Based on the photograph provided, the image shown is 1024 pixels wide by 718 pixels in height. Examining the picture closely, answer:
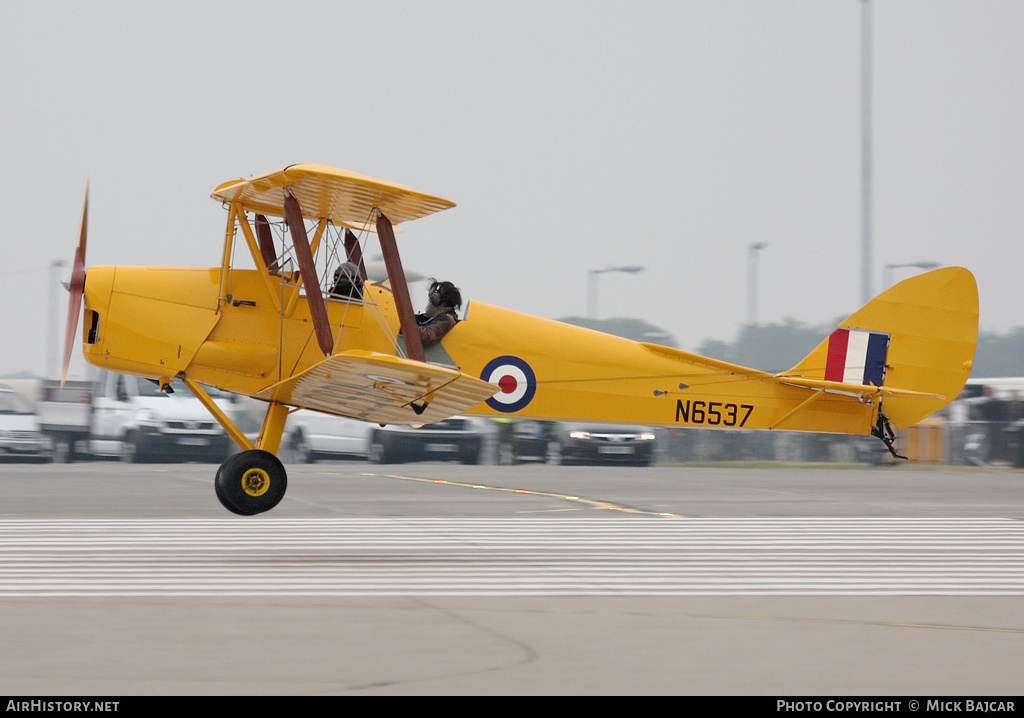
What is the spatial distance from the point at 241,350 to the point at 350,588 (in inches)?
126

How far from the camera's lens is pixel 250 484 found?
9.26 metres

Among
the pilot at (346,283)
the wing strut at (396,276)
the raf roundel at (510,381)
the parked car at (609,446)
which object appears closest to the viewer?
the wing strut at (396,276)

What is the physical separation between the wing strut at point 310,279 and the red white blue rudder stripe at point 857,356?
17.3 ft

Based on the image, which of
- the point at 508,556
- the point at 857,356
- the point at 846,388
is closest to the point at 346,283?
the point at 508,556

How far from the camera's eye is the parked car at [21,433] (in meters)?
23.5

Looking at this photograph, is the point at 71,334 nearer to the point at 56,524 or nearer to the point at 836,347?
the point at 56,524

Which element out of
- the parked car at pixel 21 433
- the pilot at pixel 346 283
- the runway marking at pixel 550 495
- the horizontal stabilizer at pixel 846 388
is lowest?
the runway marking at pixel 550 495

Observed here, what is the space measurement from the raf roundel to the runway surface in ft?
3.91

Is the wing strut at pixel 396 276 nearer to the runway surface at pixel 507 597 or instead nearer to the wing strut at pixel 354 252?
the wing strut at pixel 354 252

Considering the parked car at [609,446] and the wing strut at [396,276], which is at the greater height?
the wing strut at [396,276]

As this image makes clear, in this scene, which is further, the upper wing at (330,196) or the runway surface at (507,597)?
the upper wing at (330,196)

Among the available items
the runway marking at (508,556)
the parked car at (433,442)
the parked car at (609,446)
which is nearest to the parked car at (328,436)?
the parked car at (433,442)

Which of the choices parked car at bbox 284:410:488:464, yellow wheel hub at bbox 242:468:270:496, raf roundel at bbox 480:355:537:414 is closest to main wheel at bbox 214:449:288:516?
yellow wheel hub at bbox 242:468:270:496

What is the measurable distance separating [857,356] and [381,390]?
5156 mm
